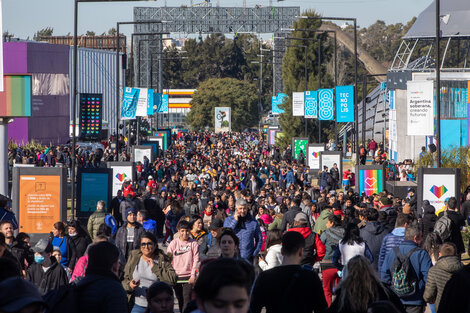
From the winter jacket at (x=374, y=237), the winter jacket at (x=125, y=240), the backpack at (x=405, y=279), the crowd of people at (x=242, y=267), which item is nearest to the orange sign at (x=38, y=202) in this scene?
the crowd of people at (x=242, y=267)

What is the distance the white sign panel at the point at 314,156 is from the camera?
42.2 meters

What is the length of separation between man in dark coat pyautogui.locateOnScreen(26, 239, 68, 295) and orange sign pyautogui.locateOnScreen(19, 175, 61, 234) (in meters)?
7.46

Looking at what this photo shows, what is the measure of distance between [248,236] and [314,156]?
30.2 m

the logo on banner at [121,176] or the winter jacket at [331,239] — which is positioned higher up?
the logo on banner at [121,176]

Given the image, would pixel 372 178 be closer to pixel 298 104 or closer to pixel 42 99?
pixel 298 104

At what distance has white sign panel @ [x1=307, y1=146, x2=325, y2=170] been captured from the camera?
1661 inches

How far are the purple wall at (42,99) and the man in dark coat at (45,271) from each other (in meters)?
60.7

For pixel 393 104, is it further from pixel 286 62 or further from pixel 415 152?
pixel 286 62

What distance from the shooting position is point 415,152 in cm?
4997

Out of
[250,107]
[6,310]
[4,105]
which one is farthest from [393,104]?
[250,107]

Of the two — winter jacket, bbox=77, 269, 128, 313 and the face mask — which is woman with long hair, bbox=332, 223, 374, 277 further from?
winter jacket, bbox=77, 269, 128, 313

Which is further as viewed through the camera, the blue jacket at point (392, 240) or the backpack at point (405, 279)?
the blue jacket at point (392, 240)

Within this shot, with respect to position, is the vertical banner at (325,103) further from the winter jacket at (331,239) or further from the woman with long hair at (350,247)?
the woman with long hair at (350,247)

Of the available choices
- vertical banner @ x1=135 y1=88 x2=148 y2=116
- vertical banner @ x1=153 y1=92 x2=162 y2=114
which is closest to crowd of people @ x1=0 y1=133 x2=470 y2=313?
vertical banner @ x1=135 y1=88 x2=148 y2=116
